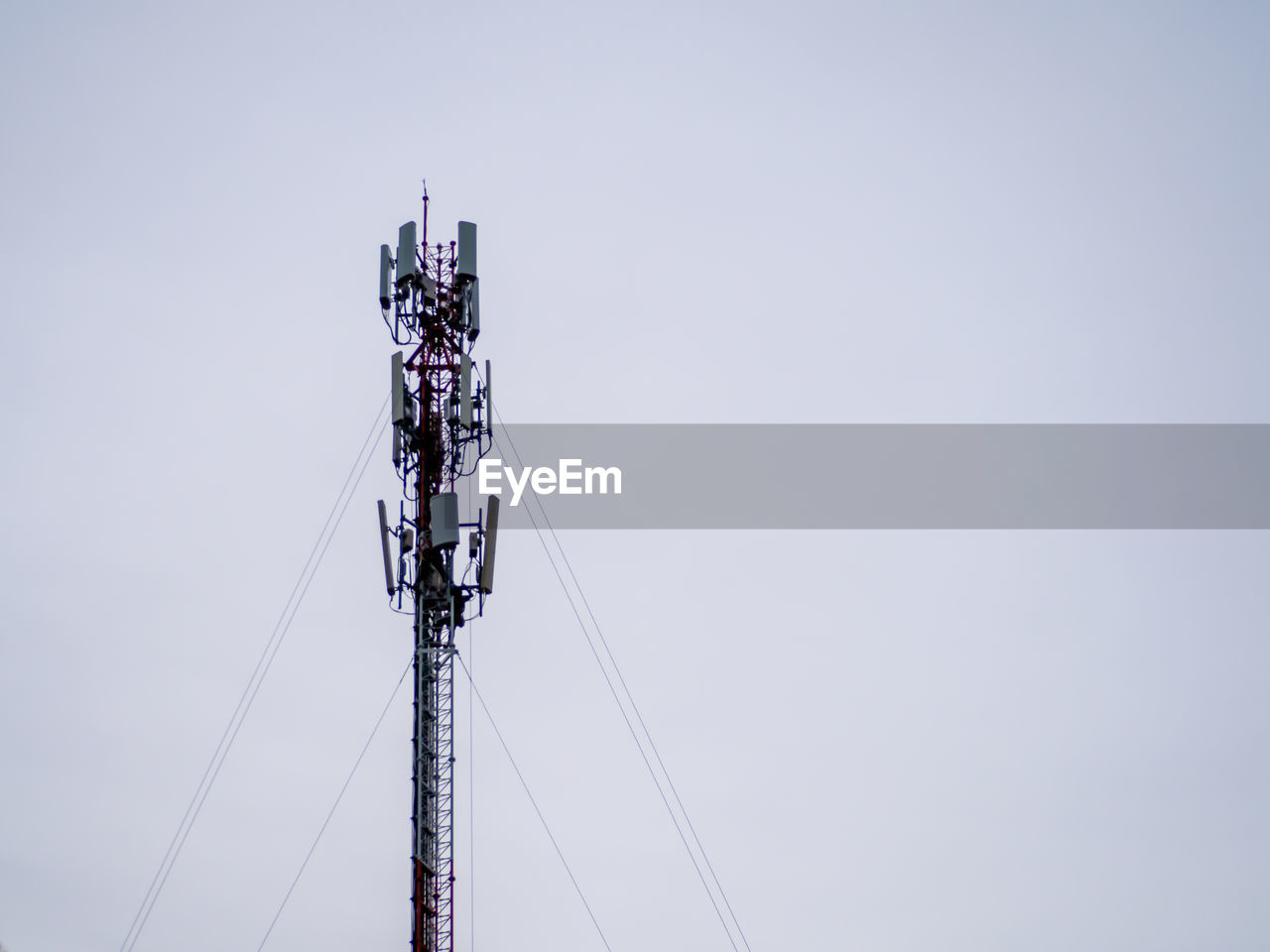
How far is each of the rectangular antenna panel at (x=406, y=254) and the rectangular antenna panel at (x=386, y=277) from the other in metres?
0.45

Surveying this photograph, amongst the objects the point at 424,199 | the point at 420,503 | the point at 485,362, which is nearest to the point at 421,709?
the point at 420,503

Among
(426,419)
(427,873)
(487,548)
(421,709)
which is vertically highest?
(426,419)

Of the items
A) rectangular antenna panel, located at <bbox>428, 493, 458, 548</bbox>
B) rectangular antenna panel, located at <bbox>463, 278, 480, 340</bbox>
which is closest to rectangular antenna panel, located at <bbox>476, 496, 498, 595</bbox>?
rectangular antenna panel, located at <bbox>428, 493, 458, 548</bbox>

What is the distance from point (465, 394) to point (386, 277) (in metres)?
5.67

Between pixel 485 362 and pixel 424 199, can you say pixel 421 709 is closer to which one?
pixel 485 362

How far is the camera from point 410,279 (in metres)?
64.3

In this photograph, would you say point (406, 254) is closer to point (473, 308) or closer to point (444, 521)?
point (473, 308)

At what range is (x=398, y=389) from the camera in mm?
63281

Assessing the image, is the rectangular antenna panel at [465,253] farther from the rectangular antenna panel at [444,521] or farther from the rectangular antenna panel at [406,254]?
the rectangular antenna panel at [444,521]

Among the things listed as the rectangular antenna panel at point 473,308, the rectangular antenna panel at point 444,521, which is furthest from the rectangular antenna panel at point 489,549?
the rectangular antenna panel at point 473,308

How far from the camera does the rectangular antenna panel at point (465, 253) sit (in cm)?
6512

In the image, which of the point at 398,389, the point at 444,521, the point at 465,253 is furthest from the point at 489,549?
the point at 465,253

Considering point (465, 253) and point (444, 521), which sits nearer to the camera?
point (444, 521)

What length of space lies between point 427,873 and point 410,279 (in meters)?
22.3
